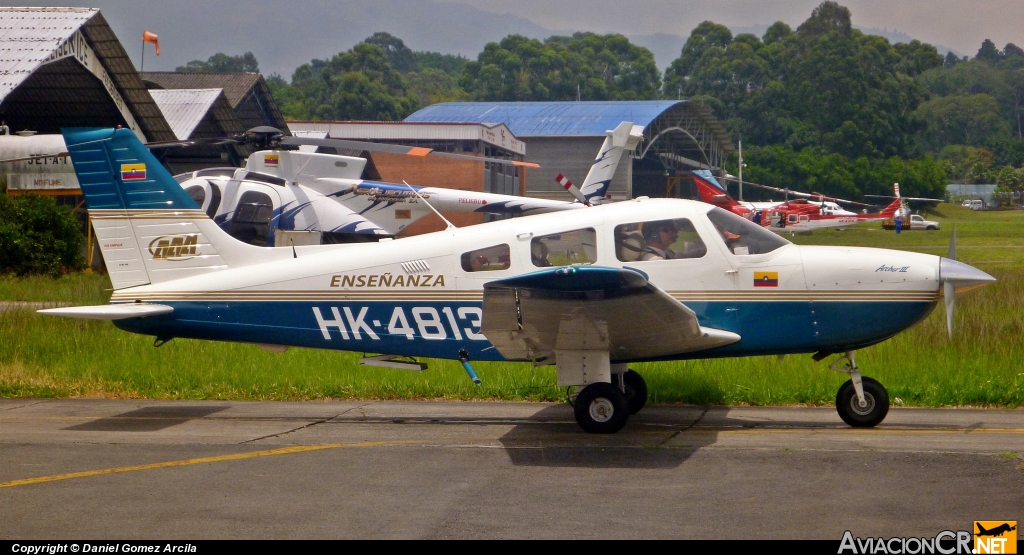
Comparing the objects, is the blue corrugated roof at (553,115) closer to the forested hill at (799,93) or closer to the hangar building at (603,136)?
the hangar building at (603,136)

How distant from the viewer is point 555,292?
719 centimetres

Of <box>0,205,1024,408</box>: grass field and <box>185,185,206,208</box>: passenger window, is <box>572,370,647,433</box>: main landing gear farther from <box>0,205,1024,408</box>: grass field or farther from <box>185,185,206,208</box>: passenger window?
<box>185,185,206,208</box>: passenger window

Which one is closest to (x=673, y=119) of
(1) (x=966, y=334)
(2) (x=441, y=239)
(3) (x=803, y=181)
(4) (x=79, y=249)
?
(3) (x=803, y=181)

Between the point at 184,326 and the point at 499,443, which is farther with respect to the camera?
the point at 184,326

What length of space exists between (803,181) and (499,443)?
50979mm

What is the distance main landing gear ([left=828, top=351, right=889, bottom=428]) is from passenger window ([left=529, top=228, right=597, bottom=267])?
2330 mm

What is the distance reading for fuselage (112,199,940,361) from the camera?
811cm

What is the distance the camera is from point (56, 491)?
6.27 m

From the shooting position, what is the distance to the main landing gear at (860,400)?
825 cm

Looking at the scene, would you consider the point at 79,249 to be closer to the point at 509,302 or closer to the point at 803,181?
the point at 509,302

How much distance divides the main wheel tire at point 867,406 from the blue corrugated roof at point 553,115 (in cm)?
4171

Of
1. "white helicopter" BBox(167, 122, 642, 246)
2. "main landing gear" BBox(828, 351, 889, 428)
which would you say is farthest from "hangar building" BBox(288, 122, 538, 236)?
"main landing gear" BBox(828, 351, 889, 428)

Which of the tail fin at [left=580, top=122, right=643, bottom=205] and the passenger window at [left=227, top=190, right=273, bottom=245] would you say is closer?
the passenger window at [left=227, top=190, right=273, bottom=245]

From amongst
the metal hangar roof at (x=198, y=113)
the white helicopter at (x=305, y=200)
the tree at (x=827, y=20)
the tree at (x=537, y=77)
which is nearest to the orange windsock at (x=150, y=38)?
the metal hangar roof at (x=198, y=113)
